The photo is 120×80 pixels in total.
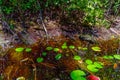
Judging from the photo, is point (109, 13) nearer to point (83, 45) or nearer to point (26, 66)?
point (83, 45)

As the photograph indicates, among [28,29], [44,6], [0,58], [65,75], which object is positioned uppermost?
[44,6]

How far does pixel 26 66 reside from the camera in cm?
276

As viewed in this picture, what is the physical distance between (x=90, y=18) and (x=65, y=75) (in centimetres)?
141

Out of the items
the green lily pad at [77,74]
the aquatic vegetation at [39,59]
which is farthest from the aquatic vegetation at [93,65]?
the aquatic vegetation at [39,59]

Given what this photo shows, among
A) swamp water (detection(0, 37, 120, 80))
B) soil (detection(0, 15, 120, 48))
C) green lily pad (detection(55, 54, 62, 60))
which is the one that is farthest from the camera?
soil (detection(0, 15, 120, 48))

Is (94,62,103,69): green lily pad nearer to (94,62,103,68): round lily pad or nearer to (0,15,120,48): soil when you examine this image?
(94,62,103,68): round lily pad

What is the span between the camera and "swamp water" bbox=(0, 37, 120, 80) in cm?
262

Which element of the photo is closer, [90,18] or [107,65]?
[107,65]

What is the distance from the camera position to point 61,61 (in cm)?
287

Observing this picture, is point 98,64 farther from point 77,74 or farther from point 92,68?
point 77,74

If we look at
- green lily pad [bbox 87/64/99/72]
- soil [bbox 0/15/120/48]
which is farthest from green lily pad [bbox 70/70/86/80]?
soil [bbox 0/15/120/48]

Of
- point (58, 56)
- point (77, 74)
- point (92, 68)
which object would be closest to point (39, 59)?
point (58, 56)

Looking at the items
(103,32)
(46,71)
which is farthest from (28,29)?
(103,32)

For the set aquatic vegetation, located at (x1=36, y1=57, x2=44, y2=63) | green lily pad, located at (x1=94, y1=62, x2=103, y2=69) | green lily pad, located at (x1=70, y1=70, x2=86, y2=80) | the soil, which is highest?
the soil
